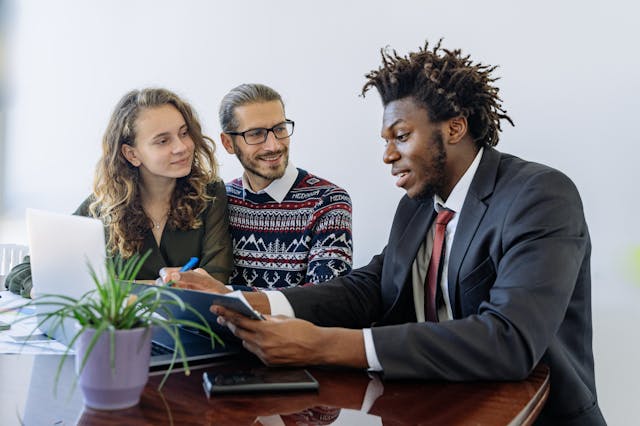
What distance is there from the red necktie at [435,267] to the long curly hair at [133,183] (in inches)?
37.4

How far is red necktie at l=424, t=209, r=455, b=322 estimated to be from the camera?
1.62 metres

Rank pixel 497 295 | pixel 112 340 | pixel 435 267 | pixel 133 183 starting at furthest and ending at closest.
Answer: pixel 133 183 < pixel 435 267 < pixel 497 295 < pixel 112 340

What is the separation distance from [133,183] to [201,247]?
0.36 meters

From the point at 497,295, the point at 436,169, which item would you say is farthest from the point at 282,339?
the point at 436,169

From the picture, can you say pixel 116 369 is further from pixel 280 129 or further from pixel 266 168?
pixel 280 129

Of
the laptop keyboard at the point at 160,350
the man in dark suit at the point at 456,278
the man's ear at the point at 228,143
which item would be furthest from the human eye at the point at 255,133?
the laptop keyboard at the point at 160,350

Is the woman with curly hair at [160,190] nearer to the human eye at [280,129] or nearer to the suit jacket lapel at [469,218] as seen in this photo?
the human eye at [280,129]

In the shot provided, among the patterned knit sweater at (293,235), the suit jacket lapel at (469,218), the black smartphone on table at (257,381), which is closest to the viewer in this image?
the black smartphone on table at (257,381)

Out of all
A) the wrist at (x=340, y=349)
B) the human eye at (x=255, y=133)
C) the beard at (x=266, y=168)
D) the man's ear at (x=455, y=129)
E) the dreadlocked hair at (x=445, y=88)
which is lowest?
the wrist at (x=340, y=349)

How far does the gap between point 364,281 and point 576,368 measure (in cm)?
57

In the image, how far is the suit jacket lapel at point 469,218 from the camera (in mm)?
1488

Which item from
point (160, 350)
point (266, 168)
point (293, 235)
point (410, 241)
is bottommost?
point (160, 350)

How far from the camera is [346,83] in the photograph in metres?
2.63

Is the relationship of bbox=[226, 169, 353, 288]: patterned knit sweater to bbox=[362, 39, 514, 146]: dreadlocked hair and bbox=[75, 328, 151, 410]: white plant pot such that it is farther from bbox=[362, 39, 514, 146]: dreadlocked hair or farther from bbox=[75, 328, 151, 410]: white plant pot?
bbox=[75, 328, 151, 410]: white plant pot
